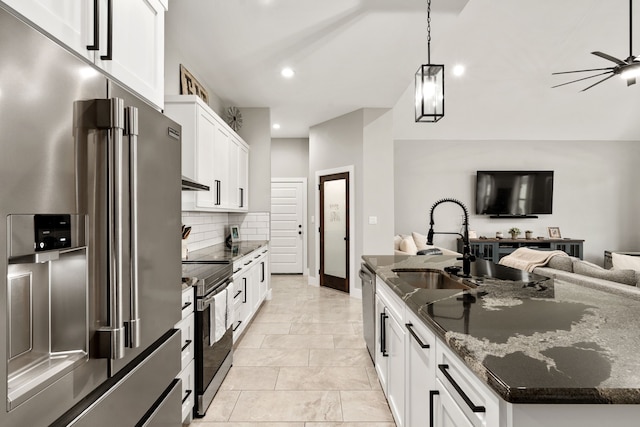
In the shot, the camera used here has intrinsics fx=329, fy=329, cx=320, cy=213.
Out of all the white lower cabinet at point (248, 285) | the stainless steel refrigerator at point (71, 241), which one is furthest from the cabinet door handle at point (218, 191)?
the stainless steel refrigerator at point (71, 241)

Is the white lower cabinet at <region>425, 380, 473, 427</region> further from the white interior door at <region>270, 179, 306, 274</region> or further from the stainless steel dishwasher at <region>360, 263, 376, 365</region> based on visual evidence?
the white interior door at <region>270, 179, 306, 274</region>

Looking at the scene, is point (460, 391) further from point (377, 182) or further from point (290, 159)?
point (290, 159)

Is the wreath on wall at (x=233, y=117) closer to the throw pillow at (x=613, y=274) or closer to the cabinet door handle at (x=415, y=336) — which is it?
the cabinet door handle at (x=415, y=336)

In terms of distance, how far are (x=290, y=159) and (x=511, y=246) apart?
16.2 ft

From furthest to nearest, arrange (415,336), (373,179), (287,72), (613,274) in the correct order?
(373,179) < (287,72) < (613,274) < (415,336)

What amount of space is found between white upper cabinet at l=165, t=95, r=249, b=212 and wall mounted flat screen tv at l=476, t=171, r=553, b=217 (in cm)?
525

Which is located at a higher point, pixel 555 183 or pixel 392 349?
pixel 555 183

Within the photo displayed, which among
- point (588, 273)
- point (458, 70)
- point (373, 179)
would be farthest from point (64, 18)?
point (458, 70)

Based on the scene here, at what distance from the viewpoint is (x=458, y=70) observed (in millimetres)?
5426

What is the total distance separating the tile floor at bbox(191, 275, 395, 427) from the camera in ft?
7.04

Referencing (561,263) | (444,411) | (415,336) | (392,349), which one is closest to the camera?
(444,411)

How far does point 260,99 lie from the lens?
193 inches

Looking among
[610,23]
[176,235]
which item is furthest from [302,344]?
[610,23]

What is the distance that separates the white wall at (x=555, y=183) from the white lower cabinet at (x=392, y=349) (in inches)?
196
